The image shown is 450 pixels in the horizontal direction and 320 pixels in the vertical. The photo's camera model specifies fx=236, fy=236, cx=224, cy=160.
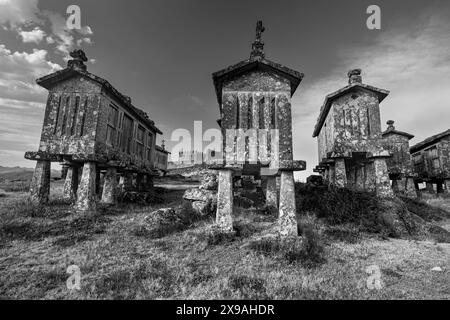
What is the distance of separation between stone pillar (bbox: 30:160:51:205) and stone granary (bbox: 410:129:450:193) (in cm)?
2681

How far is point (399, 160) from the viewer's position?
64.1 ft

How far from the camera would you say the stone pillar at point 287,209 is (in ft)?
22.2

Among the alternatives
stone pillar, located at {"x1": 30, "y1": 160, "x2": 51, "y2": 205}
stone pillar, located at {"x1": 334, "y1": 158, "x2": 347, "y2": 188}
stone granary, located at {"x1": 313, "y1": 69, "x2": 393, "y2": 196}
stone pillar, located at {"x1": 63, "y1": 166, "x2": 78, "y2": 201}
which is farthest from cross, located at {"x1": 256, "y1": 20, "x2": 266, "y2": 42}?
stone pillar, located at {"x1": 63, "y1": 166, "x2": 78, "y2": 201}

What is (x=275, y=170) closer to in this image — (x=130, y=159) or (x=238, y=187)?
(x=238, y=187)

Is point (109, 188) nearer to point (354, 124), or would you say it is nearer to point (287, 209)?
point (287, 209)

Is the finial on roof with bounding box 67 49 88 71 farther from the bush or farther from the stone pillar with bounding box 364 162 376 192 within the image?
the bush

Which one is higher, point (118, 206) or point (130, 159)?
point (130, 159)

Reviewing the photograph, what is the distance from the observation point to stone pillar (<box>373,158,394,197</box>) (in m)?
10.5

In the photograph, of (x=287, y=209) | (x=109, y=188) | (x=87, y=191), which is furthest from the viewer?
(x=109, y=188)

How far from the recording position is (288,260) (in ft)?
18.1

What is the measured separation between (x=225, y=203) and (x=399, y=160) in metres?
19.1

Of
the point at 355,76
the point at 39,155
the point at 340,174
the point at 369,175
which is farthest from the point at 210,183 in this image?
the point at 369,175
